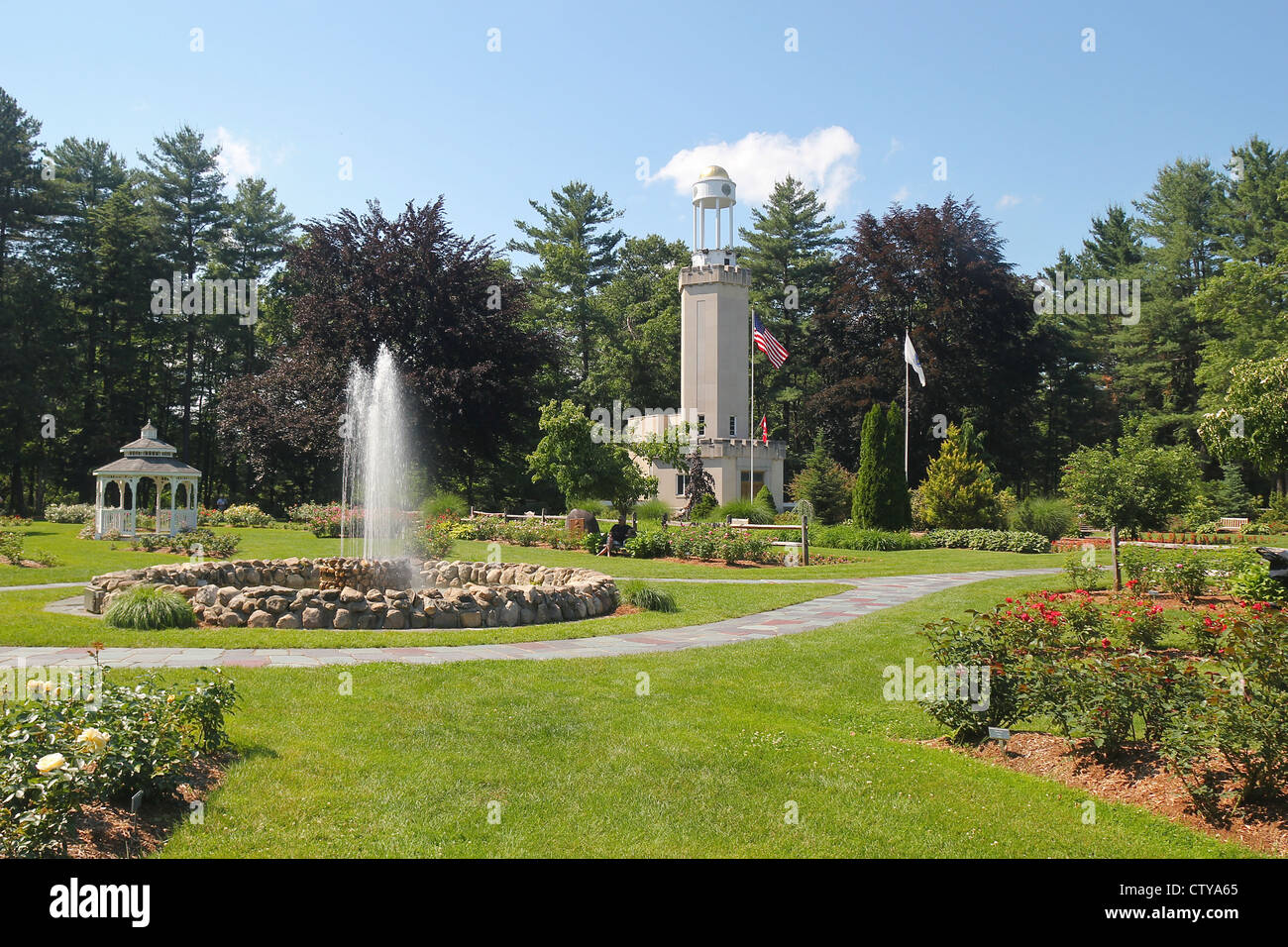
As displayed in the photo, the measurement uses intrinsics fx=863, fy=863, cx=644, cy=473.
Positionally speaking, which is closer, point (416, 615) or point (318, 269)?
point (416, 615)

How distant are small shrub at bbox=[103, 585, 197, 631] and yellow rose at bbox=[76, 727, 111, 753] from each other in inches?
237

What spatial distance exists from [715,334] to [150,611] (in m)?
31.6

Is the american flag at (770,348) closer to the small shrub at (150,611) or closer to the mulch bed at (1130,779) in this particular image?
the small shrub at (150,611)

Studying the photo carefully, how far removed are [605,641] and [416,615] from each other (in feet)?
8.00

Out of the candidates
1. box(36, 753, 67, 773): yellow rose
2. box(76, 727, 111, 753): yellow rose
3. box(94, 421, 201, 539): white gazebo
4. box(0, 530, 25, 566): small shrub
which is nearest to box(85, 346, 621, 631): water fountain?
box(0, 530, 25, 566): small shrub

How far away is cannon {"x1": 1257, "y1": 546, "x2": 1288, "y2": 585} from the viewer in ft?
32.0

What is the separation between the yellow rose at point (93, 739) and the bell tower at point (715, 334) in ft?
114

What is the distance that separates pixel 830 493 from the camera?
31594mm

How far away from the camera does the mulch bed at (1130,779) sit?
4586 millimetres

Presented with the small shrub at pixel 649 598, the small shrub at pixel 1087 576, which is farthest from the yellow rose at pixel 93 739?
the small shrub at pixel 1087 576

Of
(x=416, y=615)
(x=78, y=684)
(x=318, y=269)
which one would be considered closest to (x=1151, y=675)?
(x=78, y=684)

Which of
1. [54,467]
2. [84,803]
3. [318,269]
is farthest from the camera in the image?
[54,467]

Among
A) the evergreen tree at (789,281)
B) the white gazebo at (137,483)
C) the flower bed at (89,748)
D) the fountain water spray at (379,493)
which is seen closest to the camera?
the flower bed at (89,748)
